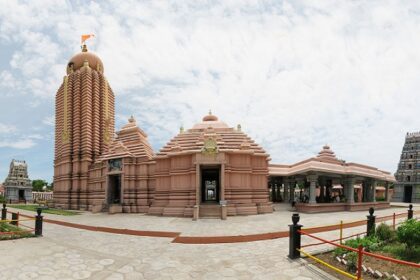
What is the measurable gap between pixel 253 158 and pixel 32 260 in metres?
18.1

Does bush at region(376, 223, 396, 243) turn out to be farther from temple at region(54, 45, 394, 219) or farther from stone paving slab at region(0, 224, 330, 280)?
temple at region(54, 45, 394, 219)

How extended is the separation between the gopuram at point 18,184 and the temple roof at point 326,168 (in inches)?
1835

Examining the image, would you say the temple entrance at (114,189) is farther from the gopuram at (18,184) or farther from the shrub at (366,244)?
the gopuram at (18,184)


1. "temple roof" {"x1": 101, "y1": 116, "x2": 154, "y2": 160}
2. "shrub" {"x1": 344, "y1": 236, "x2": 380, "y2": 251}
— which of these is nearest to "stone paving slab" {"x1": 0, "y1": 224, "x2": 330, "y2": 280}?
"shrub" {"x1": 344, "y1": 236, "x2": 380, "y2": 251}

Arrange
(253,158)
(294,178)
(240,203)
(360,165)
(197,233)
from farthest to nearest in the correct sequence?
1. (294,178)
2. (360,165)
3. (253,158)
4. (240,203)
5. (197,233)

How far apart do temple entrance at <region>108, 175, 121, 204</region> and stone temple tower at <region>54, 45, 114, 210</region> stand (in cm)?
322

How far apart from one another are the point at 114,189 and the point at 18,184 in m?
35.8

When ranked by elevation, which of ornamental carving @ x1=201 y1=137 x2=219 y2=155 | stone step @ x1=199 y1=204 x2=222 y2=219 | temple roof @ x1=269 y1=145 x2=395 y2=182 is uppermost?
ornamental carving @ x1=201 y1=137 x2=219 y2=155

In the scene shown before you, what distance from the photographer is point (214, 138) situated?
22562 mm

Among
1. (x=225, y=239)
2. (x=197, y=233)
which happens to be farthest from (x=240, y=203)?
(x=225, y=239)

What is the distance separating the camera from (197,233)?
14250 millimetres

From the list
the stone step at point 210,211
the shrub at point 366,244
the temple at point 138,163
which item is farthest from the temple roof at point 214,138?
the shrub at point 366,244

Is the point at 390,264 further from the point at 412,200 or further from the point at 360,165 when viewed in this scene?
the point at 412,200

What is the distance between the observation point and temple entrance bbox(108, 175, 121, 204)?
28.7 metres
